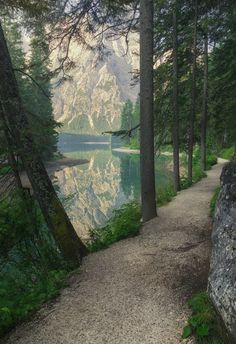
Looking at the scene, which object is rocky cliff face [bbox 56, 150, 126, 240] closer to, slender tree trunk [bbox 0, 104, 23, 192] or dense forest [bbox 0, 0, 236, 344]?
dense forest [bbox 0, 0, 236, 344]

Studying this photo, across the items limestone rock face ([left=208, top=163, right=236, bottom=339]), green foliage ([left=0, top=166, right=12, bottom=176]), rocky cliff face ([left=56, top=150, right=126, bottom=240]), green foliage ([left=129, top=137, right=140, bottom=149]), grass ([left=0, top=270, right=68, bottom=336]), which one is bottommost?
rocky cliff face ([left=56, top=150, right=126, bottom=240])

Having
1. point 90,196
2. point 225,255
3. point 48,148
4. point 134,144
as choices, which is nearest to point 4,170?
point 48,148

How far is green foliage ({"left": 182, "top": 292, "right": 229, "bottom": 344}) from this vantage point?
4.26 meters

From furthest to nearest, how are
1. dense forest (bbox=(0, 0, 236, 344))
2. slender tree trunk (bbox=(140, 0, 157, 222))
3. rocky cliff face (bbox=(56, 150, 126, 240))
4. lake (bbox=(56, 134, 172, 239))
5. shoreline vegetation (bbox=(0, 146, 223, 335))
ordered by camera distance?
lake (bbox=(56, 134, 172, 239)) → rocky cliff face (bbox=(56, 150, 126, 240)) → slender tree trunk (bbox=(140, 0, 157, 222)) → dense forest (bbox=(0, 0, 236, 344)) → shoreline vegetation (bbox=(0, 146, 223, 335))

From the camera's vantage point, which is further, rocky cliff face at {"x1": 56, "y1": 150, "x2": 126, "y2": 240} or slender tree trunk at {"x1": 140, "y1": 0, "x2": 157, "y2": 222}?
rocky cliff face at {"x1": 56, "y1": 150, "x2": 126, "y2": 240}

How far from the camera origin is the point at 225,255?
454cm

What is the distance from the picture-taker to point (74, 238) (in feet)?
25.1

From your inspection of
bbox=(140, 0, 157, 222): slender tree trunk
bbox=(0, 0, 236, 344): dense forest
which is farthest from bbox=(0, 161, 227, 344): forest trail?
bbox=(140, 0, 157, 222): slender tree trunk

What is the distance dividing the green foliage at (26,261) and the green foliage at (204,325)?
2.64m

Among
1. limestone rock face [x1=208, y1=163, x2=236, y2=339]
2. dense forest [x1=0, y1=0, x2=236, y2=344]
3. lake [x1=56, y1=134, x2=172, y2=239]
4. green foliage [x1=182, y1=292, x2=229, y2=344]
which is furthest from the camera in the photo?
lake [x1=56, y1=134, x2=172, y2=239]

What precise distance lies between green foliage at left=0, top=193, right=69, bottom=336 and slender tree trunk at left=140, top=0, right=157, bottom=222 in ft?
12.3

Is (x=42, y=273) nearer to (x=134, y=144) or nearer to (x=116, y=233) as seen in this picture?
(x=116, y=233)

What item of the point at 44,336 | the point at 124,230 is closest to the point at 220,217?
the point at 44,336

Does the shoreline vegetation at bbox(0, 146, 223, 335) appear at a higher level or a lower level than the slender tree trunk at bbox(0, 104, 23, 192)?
lower
